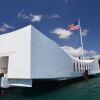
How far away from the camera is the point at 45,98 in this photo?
50.7ft

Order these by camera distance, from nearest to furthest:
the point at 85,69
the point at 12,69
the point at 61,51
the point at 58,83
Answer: the point at 12,69, the point at 61,51, the point at 58,83, the point at 85,69

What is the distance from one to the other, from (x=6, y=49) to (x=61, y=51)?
724 cm

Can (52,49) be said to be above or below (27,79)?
above

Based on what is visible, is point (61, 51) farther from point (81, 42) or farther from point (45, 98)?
point (81, 42)

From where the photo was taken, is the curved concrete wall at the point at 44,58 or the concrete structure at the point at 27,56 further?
the curved concrete wall at the point at 44,58

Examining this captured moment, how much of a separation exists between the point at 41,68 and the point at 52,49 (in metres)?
3.13

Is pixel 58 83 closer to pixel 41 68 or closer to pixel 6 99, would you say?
pixel 41 68

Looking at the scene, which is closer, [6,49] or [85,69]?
[6,49]

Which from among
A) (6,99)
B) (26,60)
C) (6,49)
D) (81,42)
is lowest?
(6,99)

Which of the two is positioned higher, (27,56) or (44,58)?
(27,56)

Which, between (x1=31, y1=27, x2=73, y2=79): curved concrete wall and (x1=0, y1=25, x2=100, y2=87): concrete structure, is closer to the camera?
(x1=0, y1=25, x2=100, y2=87): concrete structure

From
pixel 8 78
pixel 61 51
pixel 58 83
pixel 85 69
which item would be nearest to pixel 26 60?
pixel 8 78

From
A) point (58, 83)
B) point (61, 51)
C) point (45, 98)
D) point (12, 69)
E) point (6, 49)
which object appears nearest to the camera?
point (45, 98)

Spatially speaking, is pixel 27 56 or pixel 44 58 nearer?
pixel 27 56
